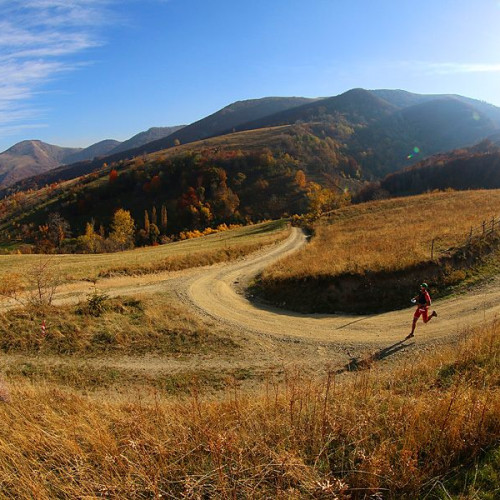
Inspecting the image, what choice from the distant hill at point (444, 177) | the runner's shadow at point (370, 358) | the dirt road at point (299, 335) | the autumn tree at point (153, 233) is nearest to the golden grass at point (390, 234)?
the dirt road at point (299, 335)

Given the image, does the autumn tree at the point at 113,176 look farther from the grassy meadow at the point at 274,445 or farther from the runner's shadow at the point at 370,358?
the grassy meadow at the point at 274,445

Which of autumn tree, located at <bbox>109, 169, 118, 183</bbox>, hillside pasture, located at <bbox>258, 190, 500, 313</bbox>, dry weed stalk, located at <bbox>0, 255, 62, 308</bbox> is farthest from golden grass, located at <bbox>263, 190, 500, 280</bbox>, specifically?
autumn tree, located at <bbox>109, 169, 118, 183</bbox>

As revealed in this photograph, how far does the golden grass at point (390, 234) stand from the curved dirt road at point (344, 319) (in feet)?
13.7

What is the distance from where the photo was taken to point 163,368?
14219 mm

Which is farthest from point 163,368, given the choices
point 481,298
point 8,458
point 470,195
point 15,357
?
point 470,195

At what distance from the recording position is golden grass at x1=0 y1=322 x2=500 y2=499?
4051 millimetres

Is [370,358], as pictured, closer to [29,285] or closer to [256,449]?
[256,449]

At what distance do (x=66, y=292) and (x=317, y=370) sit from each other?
19492mm

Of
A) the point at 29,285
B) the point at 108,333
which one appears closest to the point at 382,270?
the point at 108,333

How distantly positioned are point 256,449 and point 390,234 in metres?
32.6

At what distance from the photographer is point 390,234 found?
33.8 m

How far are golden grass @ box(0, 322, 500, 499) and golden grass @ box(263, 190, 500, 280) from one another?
58.6 feet

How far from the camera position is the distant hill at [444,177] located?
466ft

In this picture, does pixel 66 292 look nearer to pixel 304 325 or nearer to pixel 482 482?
pixel 304 325
